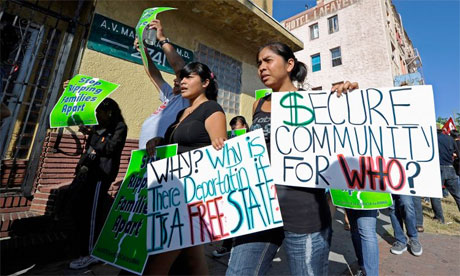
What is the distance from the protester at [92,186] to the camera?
8.10ft

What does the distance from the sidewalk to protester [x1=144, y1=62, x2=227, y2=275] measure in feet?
3.24

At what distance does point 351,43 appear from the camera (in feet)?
53.8

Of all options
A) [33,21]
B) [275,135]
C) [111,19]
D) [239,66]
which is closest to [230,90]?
[239,66]

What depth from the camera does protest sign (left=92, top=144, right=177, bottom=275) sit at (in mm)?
1612

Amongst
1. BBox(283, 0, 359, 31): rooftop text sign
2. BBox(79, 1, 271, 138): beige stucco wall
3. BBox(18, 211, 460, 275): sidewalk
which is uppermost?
BBox(283, 0, 359, 31): rooftop text sign

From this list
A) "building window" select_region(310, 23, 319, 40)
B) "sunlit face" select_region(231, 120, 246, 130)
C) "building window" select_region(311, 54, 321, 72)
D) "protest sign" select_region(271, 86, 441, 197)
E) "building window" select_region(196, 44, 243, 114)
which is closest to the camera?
"protest sign" select_region(271, 86, 441, 197)

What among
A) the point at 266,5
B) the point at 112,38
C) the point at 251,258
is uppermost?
the point at 266,5

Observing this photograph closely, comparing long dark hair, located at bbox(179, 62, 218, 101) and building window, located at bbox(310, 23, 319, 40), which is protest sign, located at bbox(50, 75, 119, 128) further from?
building window, located at bbox(310, 23, 319, 40)

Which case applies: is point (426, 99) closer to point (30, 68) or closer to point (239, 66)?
point (30, 68)

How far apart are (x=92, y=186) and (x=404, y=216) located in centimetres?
400

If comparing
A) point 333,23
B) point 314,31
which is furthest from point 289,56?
point 314,31

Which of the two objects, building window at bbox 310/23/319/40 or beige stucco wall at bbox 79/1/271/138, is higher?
building window at bbox 310/23/319/40

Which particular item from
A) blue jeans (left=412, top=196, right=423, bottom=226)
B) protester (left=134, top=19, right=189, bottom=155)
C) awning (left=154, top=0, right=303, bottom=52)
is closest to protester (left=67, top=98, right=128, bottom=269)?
protester (left=134, top=19, right=189, bottom=155)

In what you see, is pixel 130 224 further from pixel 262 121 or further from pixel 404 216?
pixel 404 216
